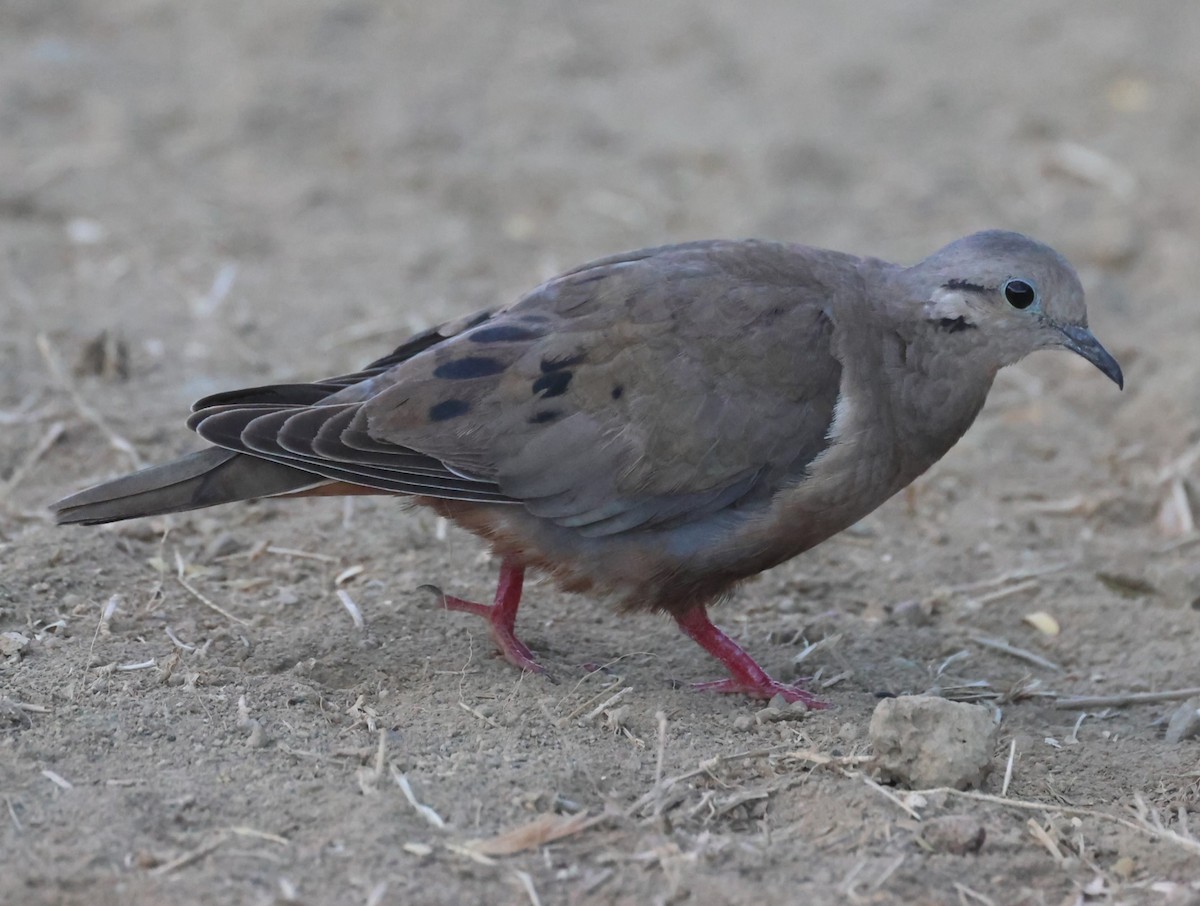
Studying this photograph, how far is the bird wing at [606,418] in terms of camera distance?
14.3 feet

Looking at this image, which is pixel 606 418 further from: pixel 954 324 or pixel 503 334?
pixel 954 324

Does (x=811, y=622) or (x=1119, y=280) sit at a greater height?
(x=1119, y=280)

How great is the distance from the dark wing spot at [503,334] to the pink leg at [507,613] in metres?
0.64

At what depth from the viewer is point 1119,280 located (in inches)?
301

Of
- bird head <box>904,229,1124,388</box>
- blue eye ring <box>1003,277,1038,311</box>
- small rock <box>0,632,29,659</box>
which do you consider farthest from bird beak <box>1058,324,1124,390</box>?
small rock <box>0,632,29,659</box>

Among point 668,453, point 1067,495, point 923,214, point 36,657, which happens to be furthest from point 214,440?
point 923,214

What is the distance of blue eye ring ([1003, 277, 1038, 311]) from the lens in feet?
14.7

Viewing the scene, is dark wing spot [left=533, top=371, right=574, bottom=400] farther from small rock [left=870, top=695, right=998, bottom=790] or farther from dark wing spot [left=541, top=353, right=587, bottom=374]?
small rock [left=870, top=695, right=998, bottom=790]

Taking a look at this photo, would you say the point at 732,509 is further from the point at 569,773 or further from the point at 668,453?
the point at 569,773

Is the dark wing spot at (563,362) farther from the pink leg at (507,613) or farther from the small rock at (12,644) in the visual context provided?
the small rock at (12,644)

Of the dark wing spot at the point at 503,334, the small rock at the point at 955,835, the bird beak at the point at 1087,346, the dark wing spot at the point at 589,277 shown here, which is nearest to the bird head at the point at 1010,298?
the bird beak at the point at 1087,346

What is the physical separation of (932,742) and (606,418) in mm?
1236

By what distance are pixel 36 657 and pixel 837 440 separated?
7.32ft

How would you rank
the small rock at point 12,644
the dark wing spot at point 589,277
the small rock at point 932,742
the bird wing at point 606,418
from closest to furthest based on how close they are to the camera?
the small rock at point 932,742 < the small rock at point 12,644 < the bird wing at point 606,418 < the dark wing spot at point 589,277
